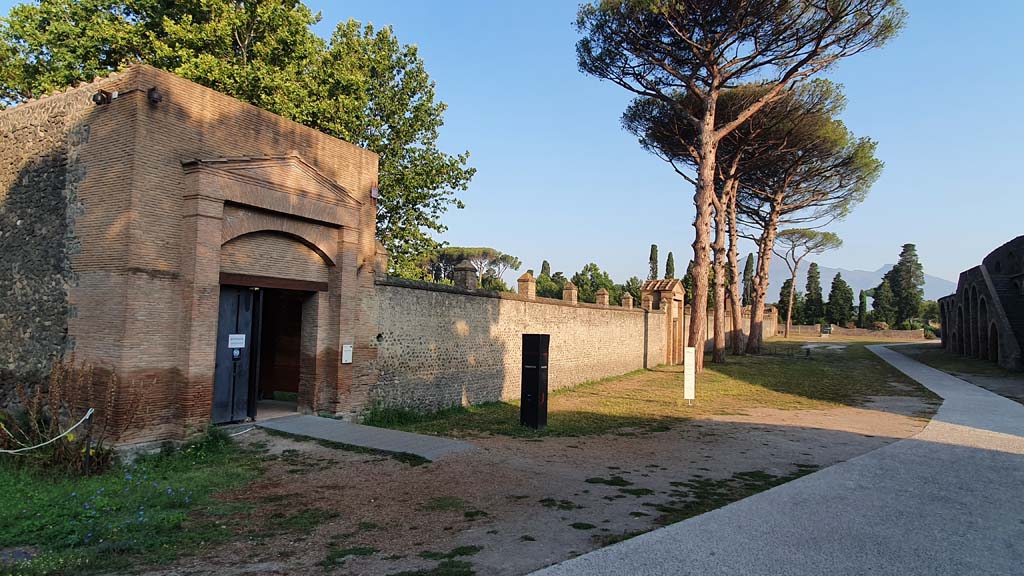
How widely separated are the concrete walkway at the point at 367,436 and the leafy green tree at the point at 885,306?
78331 millimetres

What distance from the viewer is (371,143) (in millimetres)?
22688

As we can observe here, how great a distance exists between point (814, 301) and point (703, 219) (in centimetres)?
5950

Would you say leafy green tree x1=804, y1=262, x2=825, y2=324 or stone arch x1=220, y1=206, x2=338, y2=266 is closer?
stone arch x1=220, y1=206, x2=338, y2=266

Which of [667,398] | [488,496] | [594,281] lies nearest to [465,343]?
[667,398]

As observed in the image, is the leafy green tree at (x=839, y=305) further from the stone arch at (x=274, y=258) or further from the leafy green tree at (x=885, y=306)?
the stone arch at (x=274, y=258)

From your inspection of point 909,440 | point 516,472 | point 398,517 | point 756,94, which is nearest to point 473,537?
point 398,517

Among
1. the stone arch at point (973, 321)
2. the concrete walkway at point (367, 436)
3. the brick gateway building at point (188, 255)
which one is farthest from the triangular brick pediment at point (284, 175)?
the stone arch at point (973, 321)

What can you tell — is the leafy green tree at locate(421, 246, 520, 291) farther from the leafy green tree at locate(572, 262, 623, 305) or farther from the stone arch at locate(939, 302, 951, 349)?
the stone arch at locate(939, 302, 951, 349)

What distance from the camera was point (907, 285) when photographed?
71.7 m

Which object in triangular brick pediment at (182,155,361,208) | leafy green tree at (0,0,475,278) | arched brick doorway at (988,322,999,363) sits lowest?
arched brick doorway at (988,322,999,363)

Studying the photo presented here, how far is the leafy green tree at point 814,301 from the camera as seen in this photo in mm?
74662

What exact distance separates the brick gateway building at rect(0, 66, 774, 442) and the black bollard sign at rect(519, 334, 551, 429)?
259 centimetres

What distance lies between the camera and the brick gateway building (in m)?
7.95

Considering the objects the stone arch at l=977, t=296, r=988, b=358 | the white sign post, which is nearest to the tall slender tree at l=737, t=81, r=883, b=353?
the stone arch at l=977, t=296, r=988, b=358
